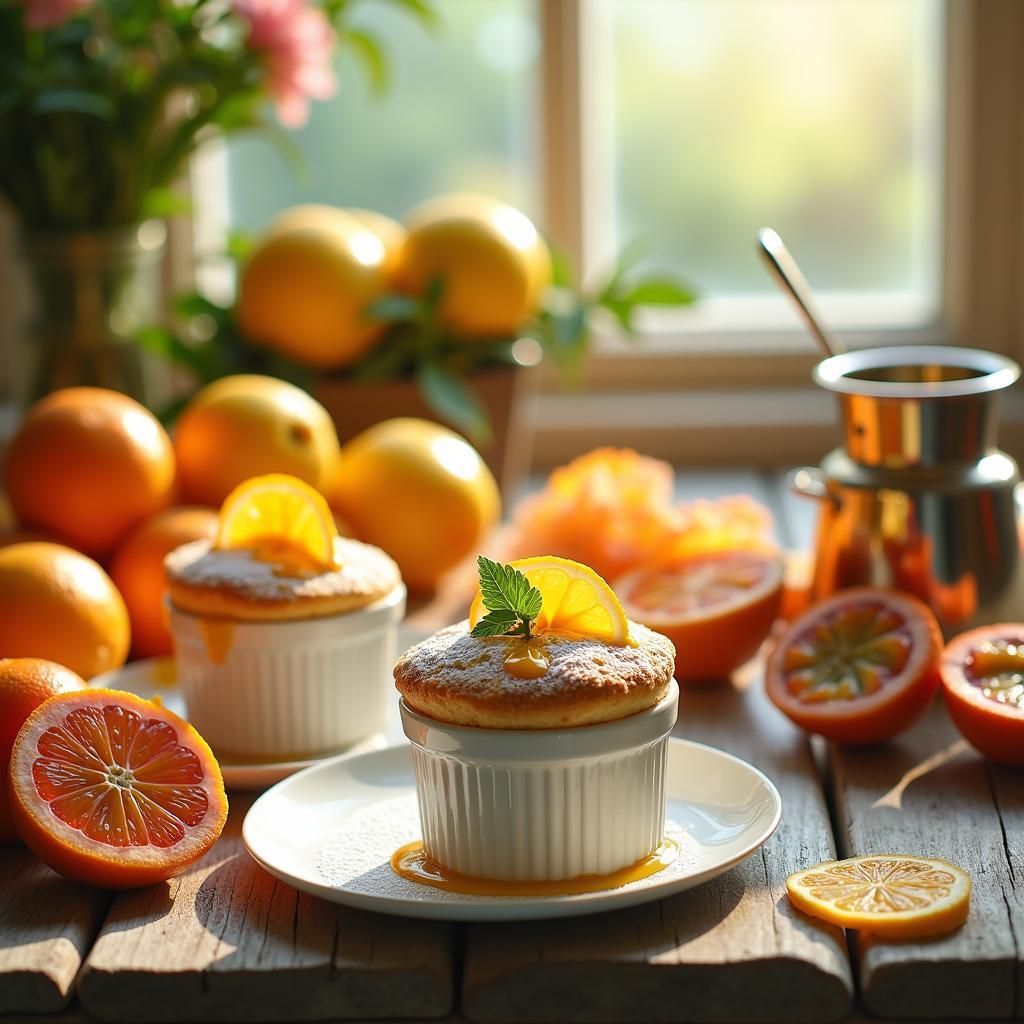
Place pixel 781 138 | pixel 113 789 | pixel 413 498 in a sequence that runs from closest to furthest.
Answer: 1. pixel 113 789
2. pixel 413 498
3. pixel 781 138

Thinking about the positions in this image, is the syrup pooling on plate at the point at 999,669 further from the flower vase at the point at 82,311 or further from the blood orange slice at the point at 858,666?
the flower vase at the point at 82,311

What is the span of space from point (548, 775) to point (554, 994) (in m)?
0.12

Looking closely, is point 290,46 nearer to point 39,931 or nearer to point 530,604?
point 530,604

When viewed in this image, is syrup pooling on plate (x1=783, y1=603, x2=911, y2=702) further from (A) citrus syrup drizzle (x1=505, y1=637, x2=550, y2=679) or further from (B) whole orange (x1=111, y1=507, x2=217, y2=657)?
(B) whole orange (x1=111, y1=507, x2=217, y2=657)

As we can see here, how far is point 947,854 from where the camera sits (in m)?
0.95

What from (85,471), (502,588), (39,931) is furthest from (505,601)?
(85,471)

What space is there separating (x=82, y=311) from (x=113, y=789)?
855 mm

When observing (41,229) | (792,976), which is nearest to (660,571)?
(792,976)

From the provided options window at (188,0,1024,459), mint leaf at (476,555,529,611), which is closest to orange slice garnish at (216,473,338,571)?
mint leaf at (476,555,529,611)

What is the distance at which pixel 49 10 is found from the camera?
4.86 feet

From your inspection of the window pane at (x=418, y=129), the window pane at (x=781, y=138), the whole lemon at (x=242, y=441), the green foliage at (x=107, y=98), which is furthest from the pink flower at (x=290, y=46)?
the window pane at (x=781, y=138)

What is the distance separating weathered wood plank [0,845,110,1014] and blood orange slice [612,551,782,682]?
52cm

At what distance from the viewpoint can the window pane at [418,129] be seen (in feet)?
7.08

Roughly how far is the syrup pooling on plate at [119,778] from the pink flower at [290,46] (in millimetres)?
903
